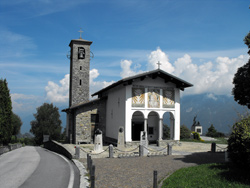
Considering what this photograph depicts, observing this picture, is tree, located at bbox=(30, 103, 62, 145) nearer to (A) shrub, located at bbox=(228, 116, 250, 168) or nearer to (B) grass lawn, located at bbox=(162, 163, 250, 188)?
(B) grass lawn, located at bbox=(162, 163, 250, 188)

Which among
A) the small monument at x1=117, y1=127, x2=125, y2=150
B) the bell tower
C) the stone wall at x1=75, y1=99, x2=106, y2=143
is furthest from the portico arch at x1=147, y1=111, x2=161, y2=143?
the bell tower

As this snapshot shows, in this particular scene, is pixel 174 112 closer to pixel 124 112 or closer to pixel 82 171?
pixel 124 112

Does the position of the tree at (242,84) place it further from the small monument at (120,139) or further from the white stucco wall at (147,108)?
the small monument at (120,139)

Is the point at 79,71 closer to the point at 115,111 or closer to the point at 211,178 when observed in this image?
the point at 115,111

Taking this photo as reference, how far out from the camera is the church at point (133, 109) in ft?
68.0

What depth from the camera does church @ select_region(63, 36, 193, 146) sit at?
20719 millimetres

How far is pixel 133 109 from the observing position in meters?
20.8

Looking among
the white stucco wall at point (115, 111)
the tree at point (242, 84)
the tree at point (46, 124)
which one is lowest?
the tree at point (46, 124)

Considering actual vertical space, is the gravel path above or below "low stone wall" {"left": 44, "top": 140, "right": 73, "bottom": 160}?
above

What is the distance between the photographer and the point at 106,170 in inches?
421

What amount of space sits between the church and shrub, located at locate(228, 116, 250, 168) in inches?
370

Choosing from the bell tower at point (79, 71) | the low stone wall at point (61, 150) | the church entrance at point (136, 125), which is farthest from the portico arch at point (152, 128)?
the bell tower at point (79, 71)

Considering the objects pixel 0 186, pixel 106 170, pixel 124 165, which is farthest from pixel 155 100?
pixel 0 186

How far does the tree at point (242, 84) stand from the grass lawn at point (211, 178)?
342 inches
